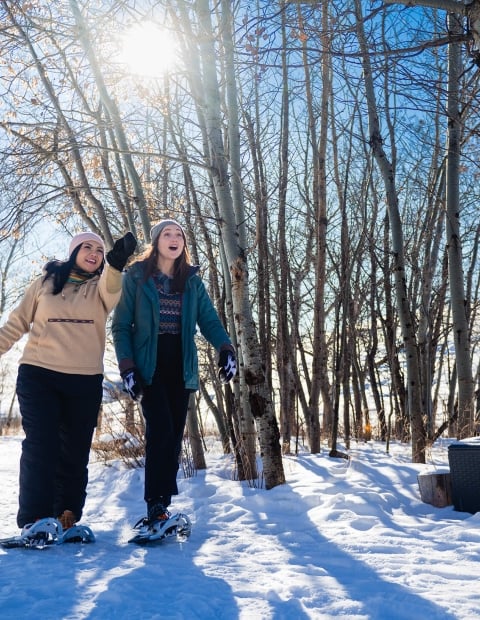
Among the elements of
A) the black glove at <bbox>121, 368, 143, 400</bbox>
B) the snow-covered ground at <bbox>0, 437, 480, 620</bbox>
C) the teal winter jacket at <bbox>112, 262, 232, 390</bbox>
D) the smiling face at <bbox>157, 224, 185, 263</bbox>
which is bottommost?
the snow-covered ground at <bbox>0, 437, 480, 620</bbox>

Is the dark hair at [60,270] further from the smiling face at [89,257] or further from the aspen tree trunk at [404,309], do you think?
the aspen tree trunk at [404,309]

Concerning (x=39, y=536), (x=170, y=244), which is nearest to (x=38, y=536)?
(x=39, y=536)

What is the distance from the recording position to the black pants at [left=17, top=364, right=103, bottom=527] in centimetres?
319

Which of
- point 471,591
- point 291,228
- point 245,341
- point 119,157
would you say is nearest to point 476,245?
point 291,228

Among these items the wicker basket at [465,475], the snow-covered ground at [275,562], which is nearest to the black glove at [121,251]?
the snow-covered ground at [275,562]

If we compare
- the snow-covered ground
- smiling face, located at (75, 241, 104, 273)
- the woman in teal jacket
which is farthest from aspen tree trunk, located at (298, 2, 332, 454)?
smiling face, located at (75, 241, 104, 273)

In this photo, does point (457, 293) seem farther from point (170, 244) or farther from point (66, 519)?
point (66, 519)

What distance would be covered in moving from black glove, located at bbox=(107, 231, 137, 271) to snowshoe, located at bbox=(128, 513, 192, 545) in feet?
4.74

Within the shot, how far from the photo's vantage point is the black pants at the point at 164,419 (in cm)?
342

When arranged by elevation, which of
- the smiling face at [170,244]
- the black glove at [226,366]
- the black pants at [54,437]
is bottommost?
the black pants at [54,437]

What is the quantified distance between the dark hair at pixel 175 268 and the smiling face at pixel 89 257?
287 millimetres

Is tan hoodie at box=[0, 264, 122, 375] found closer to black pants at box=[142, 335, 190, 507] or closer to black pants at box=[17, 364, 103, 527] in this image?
black pants at box=[17, 364, 103, 527]

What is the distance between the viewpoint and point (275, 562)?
2814mm

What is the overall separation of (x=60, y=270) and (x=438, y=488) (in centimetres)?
290
